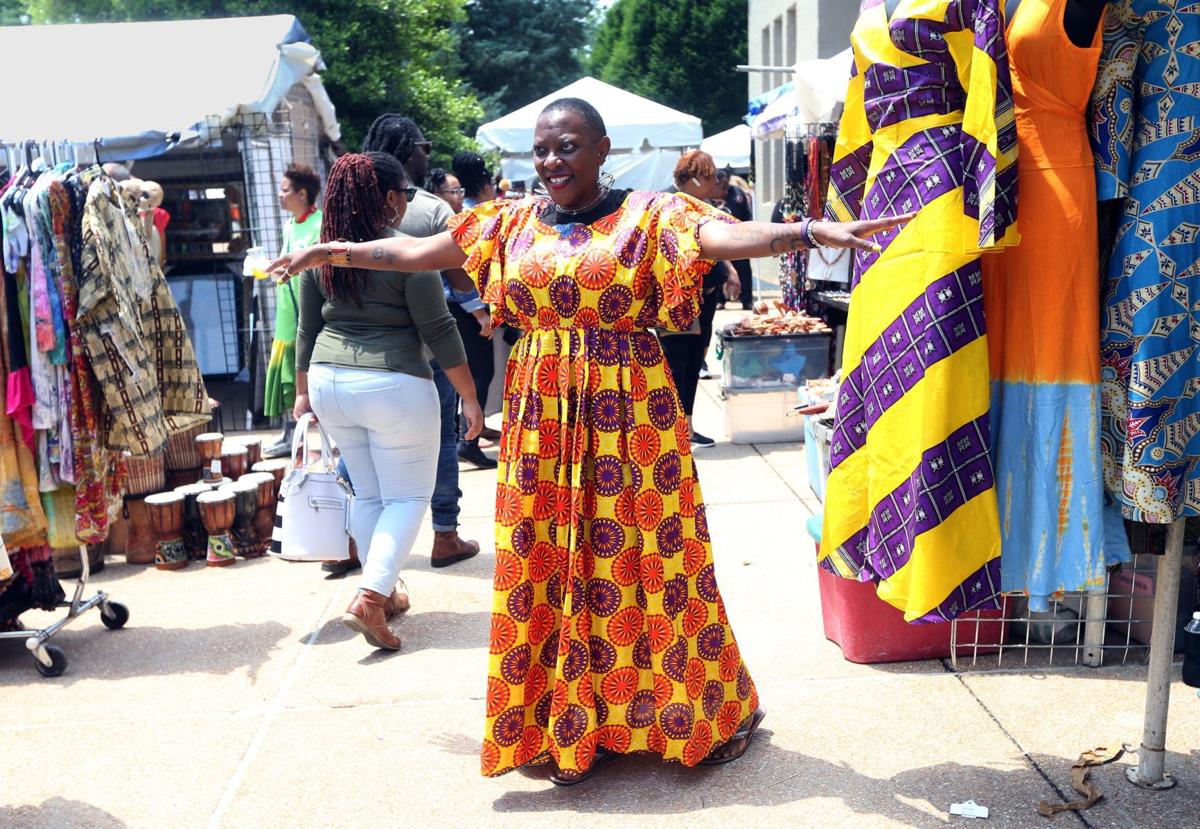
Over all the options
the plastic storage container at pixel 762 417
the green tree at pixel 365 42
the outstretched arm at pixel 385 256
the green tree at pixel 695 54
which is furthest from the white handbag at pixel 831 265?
the green tree at pixel 695 54

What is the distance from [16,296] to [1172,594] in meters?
4.16

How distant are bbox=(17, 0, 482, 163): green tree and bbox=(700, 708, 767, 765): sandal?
636 inches

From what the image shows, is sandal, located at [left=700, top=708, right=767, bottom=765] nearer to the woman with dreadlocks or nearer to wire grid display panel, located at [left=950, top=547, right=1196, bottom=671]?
wire grid display panel, located at [left=950, top=547, right=1196, bottom=671]

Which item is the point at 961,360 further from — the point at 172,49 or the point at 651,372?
the point at 172,49

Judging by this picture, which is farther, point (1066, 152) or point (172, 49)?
point (172, 49)

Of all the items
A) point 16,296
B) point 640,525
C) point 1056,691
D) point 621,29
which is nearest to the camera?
point 640,525

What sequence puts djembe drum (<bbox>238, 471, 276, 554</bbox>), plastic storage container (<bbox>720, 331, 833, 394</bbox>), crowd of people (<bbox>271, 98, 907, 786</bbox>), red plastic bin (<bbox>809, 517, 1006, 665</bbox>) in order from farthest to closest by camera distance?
plastic storage container (<bbox>720, 331, 833, 394</bbox>), djembe drum (<bbox>238, 471, 276, 554</bbox>), red plastic bin (<bbox>809, 517, 1006, 665</bbox>), crowd of people (<bbox>271, 98, 907, 786</bbox>)

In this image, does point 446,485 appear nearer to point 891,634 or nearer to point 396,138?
point 396,138

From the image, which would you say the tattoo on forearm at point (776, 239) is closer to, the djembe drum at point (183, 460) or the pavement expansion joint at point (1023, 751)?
the pavement expansion joint at point (1023, 751)

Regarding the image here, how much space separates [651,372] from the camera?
3.37 metres

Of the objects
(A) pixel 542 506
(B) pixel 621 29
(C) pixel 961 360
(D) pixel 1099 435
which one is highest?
(B) pixel 621 29

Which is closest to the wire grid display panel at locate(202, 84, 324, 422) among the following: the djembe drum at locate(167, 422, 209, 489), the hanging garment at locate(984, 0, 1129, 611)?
the djembe drum at locate(167, 422, 209, 489)

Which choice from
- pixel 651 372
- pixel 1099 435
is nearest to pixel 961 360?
pixel 1099 435

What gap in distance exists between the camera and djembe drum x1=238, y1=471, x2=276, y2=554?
6.16 metres
